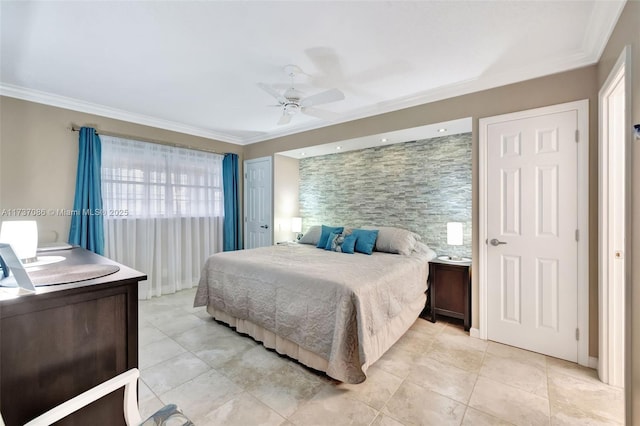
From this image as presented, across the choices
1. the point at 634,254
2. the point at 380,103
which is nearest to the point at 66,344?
the point at 634,254

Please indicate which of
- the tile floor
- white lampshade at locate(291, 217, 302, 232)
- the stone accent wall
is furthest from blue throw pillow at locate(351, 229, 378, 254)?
white lampshade at locate(291, 217, 302, 232)

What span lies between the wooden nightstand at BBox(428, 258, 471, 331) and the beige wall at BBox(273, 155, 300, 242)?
260cm

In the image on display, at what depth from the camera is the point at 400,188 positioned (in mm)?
3881

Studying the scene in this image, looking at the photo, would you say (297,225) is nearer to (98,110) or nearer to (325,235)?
(325,235)

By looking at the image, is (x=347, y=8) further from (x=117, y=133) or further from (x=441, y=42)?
(x=117, y=133)

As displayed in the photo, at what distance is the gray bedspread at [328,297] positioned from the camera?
1967mm

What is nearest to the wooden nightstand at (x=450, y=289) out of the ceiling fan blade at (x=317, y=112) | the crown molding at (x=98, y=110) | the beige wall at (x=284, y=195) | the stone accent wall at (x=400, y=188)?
the stone accent wall at (x=400, y=188)

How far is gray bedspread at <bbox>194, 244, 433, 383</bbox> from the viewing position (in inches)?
77.4

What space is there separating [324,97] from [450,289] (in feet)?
7.96

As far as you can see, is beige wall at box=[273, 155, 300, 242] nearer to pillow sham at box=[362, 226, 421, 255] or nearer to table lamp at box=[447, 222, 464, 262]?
pillow sham at box=[362, 226, 421, 255]

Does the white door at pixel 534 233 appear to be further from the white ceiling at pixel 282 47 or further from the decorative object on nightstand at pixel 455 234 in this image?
Answer: the white ceiling at pixel 282 47

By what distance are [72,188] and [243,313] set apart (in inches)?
106

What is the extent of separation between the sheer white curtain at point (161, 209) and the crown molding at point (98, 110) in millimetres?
299

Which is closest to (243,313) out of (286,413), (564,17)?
(286,413)
